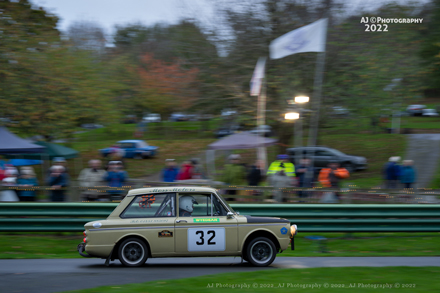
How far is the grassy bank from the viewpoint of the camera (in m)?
9.82

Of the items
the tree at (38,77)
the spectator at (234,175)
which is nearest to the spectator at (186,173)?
the spectator at (234,175)

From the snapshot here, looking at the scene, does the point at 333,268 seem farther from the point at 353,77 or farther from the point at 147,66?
the point at 147,66

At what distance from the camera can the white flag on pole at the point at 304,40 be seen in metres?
15.8

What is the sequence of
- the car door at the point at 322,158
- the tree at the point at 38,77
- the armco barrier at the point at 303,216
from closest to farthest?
the armco barrier at the point at 303,216 → the tree at the point at 38,77 → the car door at the point at 322,158

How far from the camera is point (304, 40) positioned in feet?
53.0

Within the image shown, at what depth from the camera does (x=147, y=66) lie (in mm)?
51094

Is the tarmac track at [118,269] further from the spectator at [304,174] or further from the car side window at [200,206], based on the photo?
the spectator at [304,174]

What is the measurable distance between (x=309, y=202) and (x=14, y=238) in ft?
22.7

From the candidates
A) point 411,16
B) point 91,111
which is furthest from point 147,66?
point 411,16

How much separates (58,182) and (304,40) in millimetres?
9266

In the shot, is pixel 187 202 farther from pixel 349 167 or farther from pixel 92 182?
pixel 349 167

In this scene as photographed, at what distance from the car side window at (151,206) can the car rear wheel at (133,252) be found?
0.46 m

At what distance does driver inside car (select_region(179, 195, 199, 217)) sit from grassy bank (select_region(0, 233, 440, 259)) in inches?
98.9

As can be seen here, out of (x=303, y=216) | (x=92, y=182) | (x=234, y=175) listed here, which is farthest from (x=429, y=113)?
(x=92, y=182)
